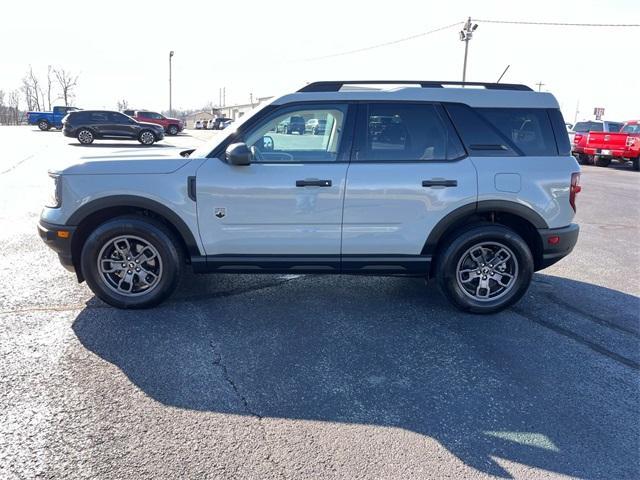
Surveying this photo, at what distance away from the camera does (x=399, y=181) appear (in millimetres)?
4047

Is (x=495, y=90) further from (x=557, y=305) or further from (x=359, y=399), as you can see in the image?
(x=359, y=399)

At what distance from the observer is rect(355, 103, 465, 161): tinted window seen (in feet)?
13.6

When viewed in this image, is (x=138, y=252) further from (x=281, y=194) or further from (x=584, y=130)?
A: (x=584, y=130)

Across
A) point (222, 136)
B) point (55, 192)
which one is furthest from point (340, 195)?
point (55, 192)

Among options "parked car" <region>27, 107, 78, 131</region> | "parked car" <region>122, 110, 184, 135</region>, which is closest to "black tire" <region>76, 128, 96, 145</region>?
"parked car" <region>122, 110, 184, 135</region>

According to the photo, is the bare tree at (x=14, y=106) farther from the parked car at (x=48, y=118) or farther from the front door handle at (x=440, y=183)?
the front door handle at (x=440, y=183)

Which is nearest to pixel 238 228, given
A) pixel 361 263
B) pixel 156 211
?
pixel 156 211

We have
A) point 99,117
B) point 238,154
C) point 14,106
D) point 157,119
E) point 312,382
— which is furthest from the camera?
point 14,106

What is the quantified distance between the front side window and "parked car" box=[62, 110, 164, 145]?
22273 millimetres

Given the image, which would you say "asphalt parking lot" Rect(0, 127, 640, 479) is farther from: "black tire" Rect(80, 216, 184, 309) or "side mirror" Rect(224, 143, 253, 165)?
"side mirror" Rect(224, 143, 253, 165)

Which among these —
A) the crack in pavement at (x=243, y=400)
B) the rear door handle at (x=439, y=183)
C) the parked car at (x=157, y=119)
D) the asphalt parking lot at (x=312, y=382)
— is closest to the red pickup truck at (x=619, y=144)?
the asphalt parking lot at (x=312, y=382)

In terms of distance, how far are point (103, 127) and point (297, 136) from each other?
2260 cm

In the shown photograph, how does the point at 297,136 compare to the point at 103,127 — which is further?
the point at 103,127

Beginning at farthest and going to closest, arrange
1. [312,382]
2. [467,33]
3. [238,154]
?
[467,33] < [238,154] < [312,382]
